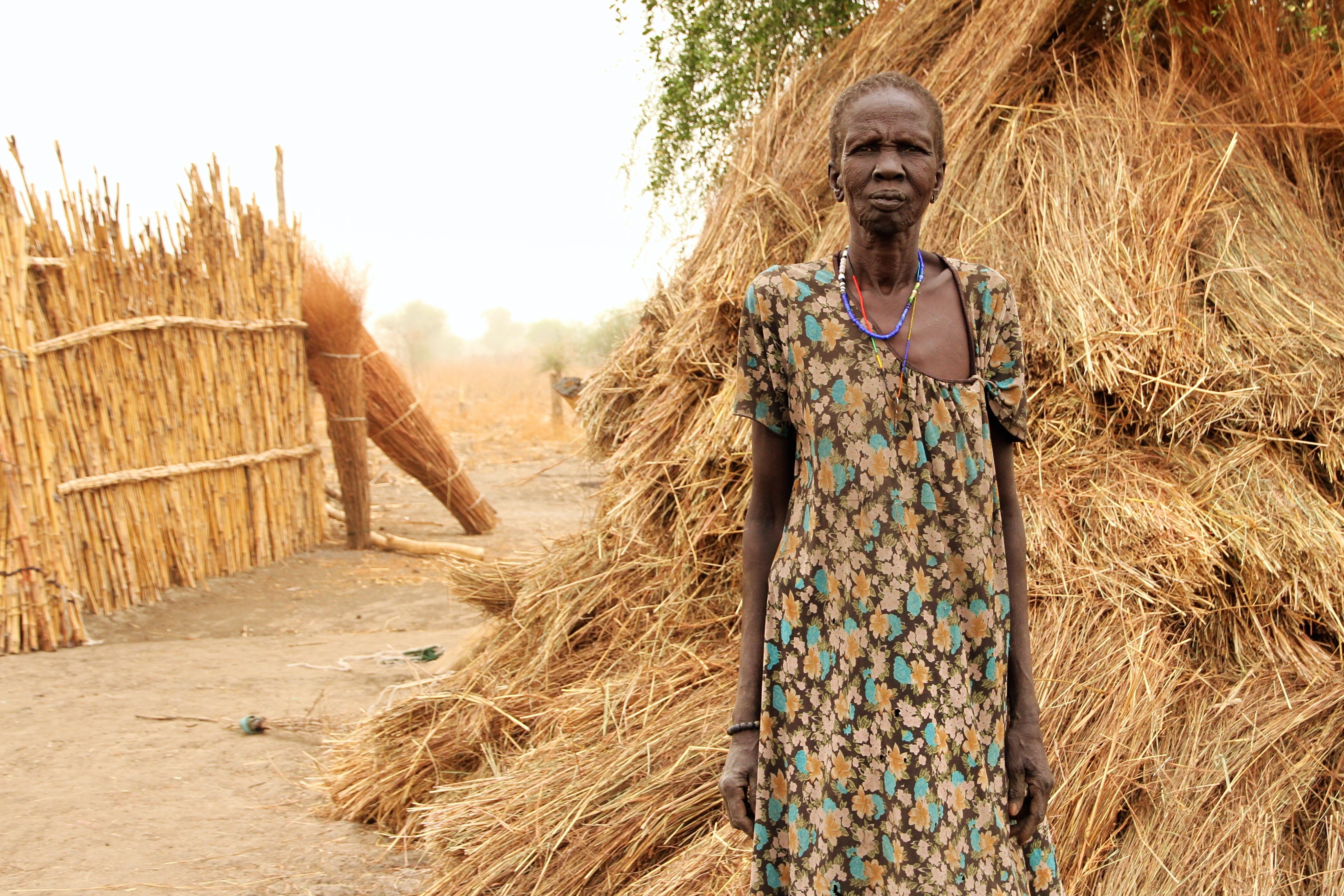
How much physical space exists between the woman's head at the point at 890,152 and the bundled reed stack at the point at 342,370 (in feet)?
22.2

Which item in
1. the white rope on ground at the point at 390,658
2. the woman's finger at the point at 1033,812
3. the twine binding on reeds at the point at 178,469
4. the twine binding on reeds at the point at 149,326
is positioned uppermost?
the twine binding on reeds at the point at 149,326

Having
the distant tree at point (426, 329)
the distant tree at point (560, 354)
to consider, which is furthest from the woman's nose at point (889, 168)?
the distant tree at point (426, 329)

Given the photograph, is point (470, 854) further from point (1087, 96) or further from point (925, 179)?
point (1087, 96)

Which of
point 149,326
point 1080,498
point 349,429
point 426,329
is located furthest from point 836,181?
point 426,329

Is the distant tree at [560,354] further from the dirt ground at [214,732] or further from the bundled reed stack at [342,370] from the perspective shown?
the dirt ground at [214,732]

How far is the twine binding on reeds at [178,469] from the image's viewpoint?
5559 mm

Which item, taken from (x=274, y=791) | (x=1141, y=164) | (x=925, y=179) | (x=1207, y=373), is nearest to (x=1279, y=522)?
(x=1207, y=373)

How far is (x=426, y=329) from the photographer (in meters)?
63.7

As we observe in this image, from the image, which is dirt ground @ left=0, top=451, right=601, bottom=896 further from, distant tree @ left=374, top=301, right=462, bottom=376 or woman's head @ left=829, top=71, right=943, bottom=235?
distant tree @ left=374, top=301, right=462, bottom=376

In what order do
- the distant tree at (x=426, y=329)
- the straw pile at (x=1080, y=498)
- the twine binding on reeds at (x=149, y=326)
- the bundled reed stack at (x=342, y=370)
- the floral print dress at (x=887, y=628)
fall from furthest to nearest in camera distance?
the distant tree at (x=426, y=329), the bundled reed stack at (x=342, y=370), the twine binding on reeds at (x=149, y=326), the straw pile at (x=1080, y=498), the floral print dress at (x=887, y=628)

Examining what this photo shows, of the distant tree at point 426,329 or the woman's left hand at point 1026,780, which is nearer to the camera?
the woman's left hand at point 1026,780

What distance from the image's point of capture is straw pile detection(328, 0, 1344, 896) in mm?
2236

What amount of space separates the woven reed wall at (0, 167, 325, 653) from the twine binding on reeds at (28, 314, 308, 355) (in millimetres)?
12

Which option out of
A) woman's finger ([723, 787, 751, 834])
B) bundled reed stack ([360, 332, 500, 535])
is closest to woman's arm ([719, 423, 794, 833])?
woman's finger ([723, 787, 751, 834])
